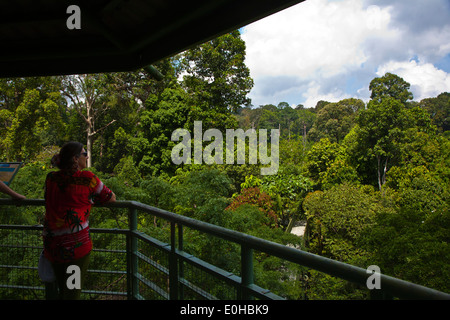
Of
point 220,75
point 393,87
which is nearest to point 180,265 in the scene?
point 220,75

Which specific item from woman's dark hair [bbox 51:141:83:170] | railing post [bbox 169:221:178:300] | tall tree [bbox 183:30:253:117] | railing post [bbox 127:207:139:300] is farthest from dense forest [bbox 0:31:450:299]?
woman's dark hair [bbox 51:141:83:170]

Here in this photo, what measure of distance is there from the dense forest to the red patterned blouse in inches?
224

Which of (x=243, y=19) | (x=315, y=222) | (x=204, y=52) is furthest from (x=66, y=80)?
(x=243, y=19)

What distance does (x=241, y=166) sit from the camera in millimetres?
21469

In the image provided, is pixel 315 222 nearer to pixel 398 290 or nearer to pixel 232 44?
pixel 232 44

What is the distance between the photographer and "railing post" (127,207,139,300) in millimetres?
2547

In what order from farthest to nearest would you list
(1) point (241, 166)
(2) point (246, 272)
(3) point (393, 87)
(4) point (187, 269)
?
(3) point (393, 87), (1) point (241, 166), (4) point (187, 269), (2) point (246, 272)

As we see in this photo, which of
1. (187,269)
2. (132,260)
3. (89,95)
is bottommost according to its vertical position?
(132,260)

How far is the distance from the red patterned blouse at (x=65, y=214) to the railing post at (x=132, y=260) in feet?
2.07

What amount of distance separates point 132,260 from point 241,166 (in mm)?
18988

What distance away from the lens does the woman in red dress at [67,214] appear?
1.90 m

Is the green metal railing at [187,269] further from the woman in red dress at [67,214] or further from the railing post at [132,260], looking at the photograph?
the woman in red dress at [67,214]

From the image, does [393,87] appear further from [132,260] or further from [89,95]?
[132,260]

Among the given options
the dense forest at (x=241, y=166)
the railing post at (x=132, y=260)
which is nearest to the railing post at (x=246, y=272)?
the railing post at (x=132, y=260)
